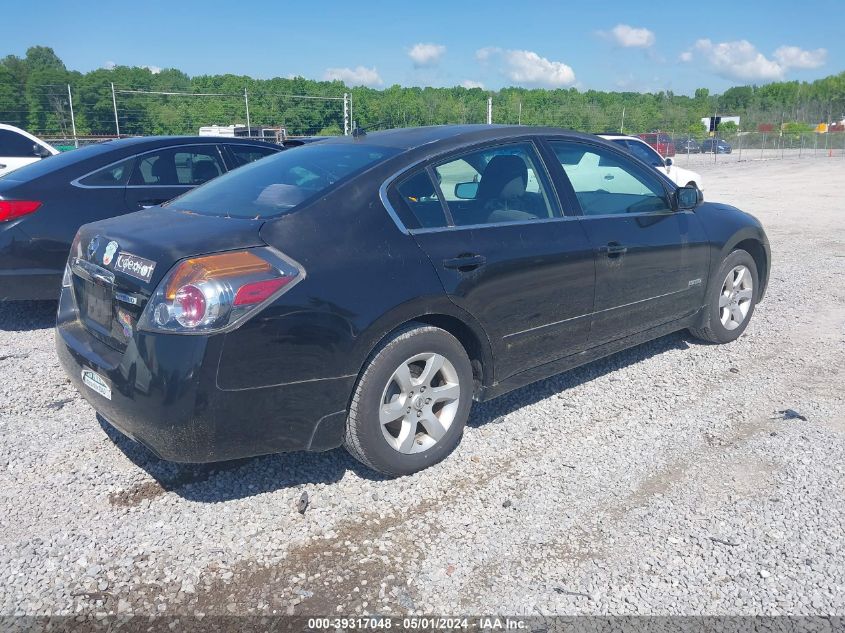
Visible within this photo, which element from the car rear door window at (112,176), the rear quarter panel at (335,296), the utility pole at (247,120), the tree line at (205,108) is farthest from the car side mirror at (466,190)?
the utility pole at (247,120)

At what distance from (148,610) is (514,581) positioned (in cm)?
139

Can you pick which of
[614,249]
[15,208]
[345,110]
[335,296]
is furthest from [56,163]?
[345,110]

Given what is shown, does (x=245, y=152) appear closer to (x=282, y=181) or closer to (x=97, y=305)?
(x=282, y=181)

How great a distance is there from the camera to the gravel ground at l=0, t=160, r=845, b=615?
2727mm

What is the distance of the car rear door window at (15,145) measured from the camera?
38.9 feet

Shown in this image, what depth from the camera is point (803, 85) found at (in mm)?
141250

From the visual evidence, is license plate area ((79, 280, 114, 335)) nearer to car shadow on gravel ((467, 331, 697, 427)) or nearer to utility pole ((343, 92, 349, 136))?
car shadow on gravel ((467, 331, 697, 427))

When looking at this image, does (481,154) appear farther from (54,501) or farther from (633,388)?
(54,501)

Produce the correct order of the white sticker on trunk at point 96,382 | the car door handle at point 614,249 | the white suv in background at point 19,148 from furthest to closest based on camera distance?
1. the white suv in background at point 19,148
2. the car door handle at point 614,249
3. the white sticker on trunk at point 96,382

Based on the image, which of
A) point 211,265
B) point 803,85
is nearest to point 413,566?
point 211,265

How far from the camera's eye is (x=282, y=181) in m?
3.77

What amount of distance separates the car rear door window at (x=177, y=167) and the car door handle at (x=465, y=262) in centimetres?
393

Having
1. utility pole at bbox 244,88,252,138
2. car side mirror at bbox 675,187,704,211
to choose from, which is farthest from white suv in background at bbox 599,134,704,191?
utility pole at bbox 244,88,252,138

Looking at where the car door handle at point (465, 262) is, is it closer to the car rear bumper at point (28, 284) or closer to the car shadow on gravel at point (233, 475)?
the car shadow on gravel at point (233, 475)
